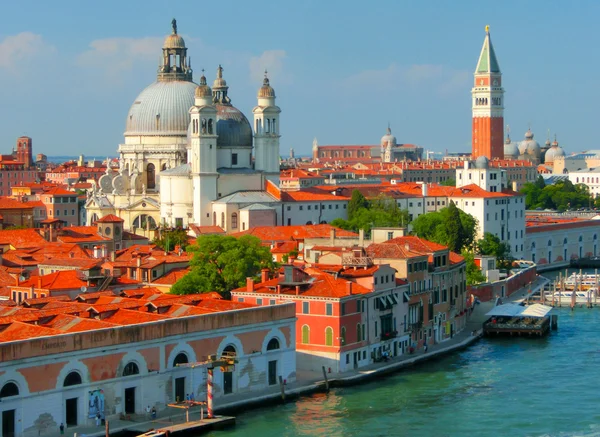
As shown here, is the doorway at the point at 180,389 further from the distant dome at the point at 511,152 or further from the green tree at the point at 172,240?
the distant dome at the point at 511,152

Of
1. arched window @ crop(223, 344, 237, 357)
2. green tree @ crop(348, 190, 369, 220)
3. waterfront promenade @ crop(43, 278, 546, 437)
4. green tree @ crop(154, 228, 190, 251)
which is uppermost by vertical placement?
green tree @ crop(348, 190, 369, 220)

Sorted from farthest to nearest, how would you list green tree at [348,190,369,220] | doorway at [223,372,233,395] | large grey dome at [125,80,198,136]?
large grey dome at [125,80,198,136] → green tree at [348,190,369,220] → doorway at [223,372,233,395]

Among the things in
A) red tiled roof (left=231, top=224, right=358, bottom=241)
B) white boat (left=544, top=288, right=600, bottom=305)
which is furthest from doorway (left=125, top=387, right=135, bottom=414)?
white boat (left=544, top=288, right=600, bottom=305)

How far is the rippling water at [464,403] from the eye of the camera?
16.8m

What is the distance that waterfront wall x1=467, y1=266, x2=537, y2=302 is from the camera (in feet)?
92.9

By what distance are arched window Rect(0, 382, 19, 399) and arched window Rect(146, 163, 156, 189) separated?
26.2 metres

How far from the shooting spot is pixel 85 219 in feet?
145

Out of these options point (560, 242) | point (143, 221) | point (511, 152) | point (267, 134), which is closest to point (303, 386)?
point (267, 134)

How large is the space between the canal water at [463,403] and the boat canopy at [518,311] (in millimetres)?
2771

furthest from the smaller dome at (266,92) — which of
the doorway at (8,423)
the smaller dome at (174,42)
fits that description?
the doorway at (8,423)

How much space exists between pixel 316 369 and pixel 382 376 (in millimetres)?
937

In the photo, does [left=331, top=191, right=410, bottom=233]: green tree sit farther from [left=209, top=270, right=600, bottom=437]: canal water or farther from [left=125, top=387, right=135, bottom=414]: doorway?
[left=125, top=387, right=135, bottom=414]: doorway

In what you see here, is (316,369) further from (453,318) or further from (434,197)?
(434,197)

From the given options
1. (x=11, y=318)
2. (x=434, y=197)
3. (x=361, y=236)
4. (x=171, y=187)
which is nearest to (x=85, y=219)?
(x=171, y=187)
